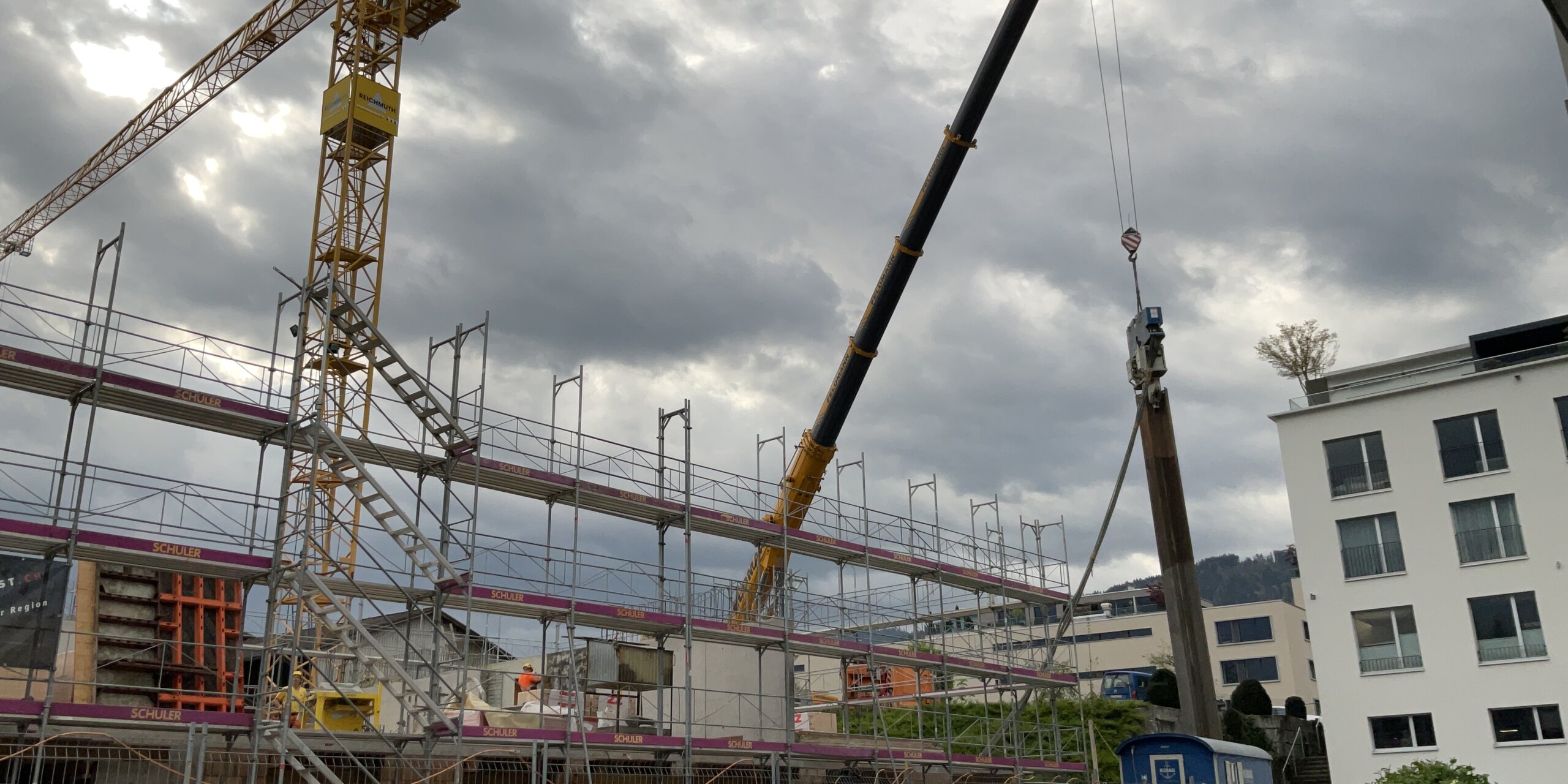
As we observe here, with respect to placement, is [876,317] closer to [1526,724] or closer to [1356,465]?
[1356,465]

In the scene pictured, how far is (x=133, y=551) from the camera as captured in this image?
728 inches

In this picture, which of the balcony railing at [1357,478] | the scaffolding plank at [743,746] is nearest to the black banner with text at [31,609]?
the scaffolding plank at [743,746]

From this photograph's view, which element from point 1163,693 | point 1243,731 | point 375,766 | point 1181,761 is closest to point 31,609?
point 375,766

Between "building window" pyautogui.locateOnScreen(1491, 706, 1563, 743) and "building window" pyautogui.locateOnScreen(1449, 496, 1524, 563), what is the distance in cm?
414

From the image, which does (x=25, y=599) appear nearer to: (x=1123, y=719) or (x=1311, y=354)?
(x=1123, y=719)

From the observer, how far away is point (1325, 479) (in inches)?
1483

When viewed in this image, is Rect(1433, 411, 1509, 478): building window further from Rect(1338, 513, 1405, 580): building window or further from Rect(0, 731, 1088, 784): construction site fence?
Rect(0, 731, 1088, 784): construction site fence

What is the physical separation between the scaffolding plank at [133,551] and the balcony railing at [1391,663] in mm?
30661

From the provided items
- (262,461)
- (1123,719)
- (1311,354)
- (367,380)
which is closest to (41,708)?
(262,461)

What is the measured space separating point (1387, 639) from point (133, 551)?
32.9 meters

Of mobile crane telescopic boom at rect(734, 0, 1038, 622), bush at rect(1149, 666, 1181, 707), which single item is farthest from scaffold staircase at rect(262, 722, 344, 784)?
bush at rect(1149, 666, 1181, 707)

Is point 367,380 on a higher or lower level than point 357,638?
higher

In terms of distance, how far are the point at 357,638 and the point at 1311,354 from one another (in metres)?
35.4

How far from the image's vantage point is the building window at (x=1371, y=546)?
3594 cm
